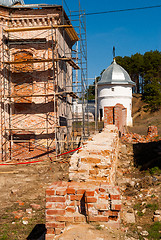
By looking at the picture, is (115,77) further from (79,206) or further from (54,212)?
(54,212)

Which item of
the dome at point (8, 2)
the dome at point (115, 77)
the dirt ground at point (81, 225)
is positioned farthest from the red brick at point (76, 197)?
the dome at point (115, 77)

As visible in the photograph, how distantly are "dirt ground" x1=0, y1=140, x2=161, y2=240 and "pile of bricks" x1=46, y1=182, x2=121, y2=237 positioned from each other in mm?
140

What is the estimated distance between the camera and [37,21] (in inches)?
596

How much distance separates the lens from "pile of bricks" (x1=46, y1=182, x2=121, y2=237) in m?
3.57

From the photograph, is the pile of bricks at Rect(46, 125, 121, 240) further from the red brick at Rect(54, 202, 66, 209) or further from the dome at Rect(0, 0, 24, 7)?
the dome at Rect(0, 0, 24, 7)

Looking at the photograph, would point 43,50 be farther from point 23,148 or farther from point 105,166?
point 105,166

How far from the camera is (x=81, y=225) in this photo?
3.55 metres

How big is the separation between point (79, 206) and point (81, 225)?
26 cm

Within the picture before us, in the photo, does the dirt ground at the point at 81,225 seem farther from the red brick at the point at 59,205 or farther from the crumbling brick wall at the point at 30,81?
the crumbling brick wall at the point at 30,81

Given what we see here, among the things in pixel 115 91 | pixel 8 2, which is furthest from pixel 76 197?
pixel 115 91

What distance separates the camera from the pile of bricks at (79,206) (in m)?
3.57

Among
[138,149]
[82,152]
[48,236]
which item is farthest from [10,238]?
[138,149]

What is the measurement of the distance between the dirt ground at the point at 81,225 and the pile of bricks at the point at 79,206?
0.14m

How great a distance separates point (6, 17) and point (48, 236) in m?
14.5
